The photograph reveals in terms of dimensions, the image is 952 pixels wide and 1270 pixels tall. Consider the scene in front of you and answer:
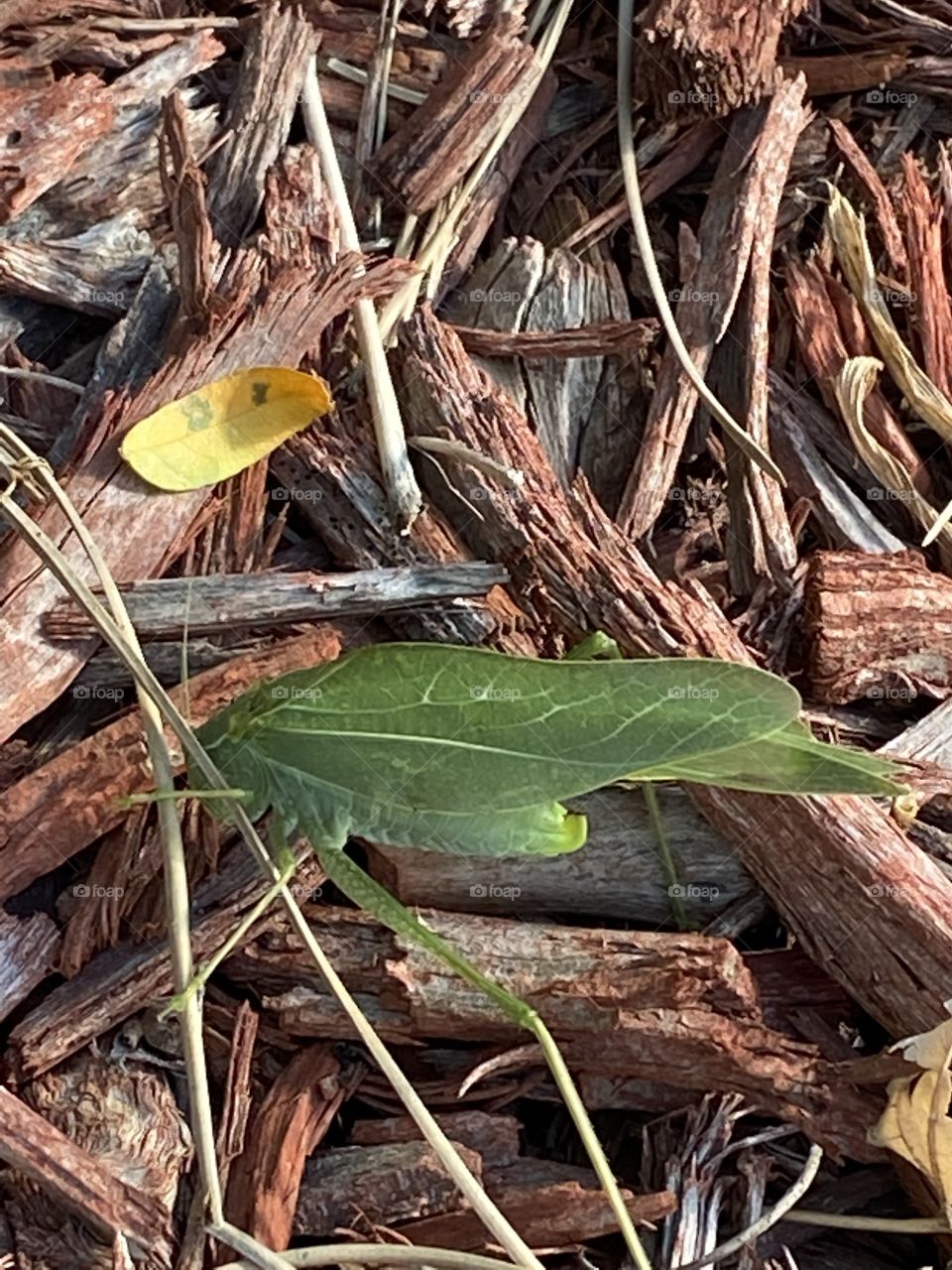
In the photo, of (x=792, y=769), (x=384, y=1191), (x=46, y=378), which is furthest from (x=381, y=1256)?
(x=46, y=378)

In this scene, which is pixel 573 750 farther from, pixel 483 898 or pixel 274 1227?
pixel 274 1227

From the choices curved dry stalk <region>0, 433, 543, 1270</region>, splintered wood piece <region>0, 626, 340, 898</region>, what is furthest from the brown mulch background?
curved dry stalk <region>0, 433, 543, 1270</region>

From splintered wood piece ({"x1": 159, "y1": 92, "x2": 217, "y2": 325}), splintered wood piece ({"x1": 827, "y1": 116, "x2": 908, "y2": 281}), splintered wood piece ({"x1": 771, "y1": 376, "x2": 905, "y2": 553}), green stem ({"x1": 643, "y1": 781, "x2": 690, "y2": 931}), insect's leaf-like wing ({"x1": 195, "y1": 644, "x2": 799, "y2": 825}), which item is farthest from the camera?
splintered wood piece ({"x1": 827, "y1": 116, "x2": 908, "y2": 281})

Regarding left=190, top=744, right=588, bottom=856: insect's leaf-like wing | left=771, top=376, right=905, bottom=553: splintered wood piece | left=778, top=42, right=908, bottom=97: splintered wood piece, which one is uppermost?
left=778, top=42, right=908, bottom=97: splintered wood piece

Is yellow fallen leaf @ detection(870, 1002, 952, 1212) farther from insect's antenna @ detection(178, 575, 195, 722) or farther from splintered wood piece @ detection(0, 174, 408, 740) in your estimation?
splintered wood piece @ detection(0, 174, 408, 740)

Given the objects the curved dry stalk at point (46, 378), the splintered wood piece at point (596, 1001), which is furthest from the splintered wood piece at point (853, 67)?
the splintered wood piece at point (596, 1001)

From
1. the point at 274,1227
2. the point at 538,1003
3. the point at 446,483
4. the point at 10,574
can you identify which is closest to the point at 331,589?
the point at 446,483
